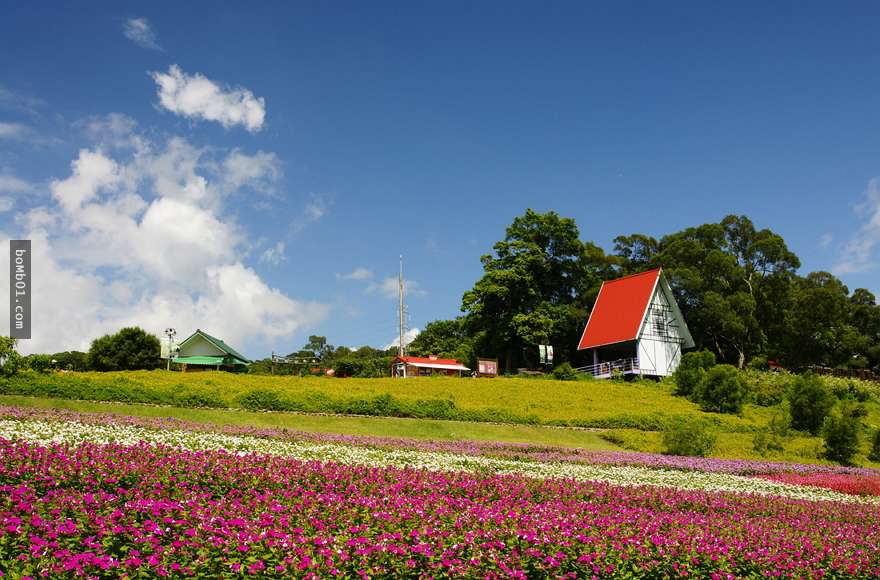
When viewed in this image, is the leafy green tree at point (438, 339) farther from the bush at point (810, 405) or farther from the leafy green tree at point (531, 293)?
the bush at point (810, 405)

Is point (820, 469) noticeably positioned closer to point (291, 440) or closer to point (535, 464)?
point (535, 464)

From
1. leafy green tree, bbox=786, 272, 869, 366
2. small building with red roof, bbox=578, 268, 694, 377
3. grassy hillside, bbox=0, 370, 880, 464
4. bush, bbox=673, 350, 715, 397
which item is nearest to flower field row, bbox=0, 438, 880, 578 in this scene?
grassy hillside, bbox=0, 370, 880, 464

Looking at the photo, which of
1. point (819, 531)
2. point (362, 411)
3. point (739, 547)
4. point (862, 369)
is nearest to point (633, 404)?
point (362, 411)

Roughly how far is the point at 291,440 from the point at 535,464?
6.07m

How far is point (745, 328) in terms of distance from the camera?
55.0 m

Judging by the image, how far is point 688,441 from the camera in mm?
22578

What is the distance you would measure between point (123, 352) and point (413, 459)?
29.4 m

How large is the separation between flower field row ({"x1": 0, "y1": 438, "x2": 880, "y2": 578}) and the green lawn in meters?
12.4

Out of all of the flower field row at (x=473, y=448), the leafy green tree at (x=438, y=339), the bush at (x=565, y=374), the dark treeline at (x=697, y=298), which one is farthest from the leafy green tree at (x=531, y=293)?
the flower field row at (x=473, y=448)

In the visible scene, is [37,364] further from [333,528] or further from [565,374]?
[565,374]

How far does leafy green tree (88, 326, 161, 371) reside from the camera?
38.5 meters

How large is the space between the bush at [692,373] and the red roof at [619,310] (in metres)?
8.96

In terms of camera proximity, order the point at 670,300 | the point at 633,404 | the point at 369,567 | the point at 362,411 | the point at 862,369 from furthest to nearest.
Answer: the point at 862,369 < the point at 670,300 < the point at 633,404 < the point at 362,411 < the point at 369,567

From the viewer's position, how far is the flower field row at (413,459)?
13.0 meters
